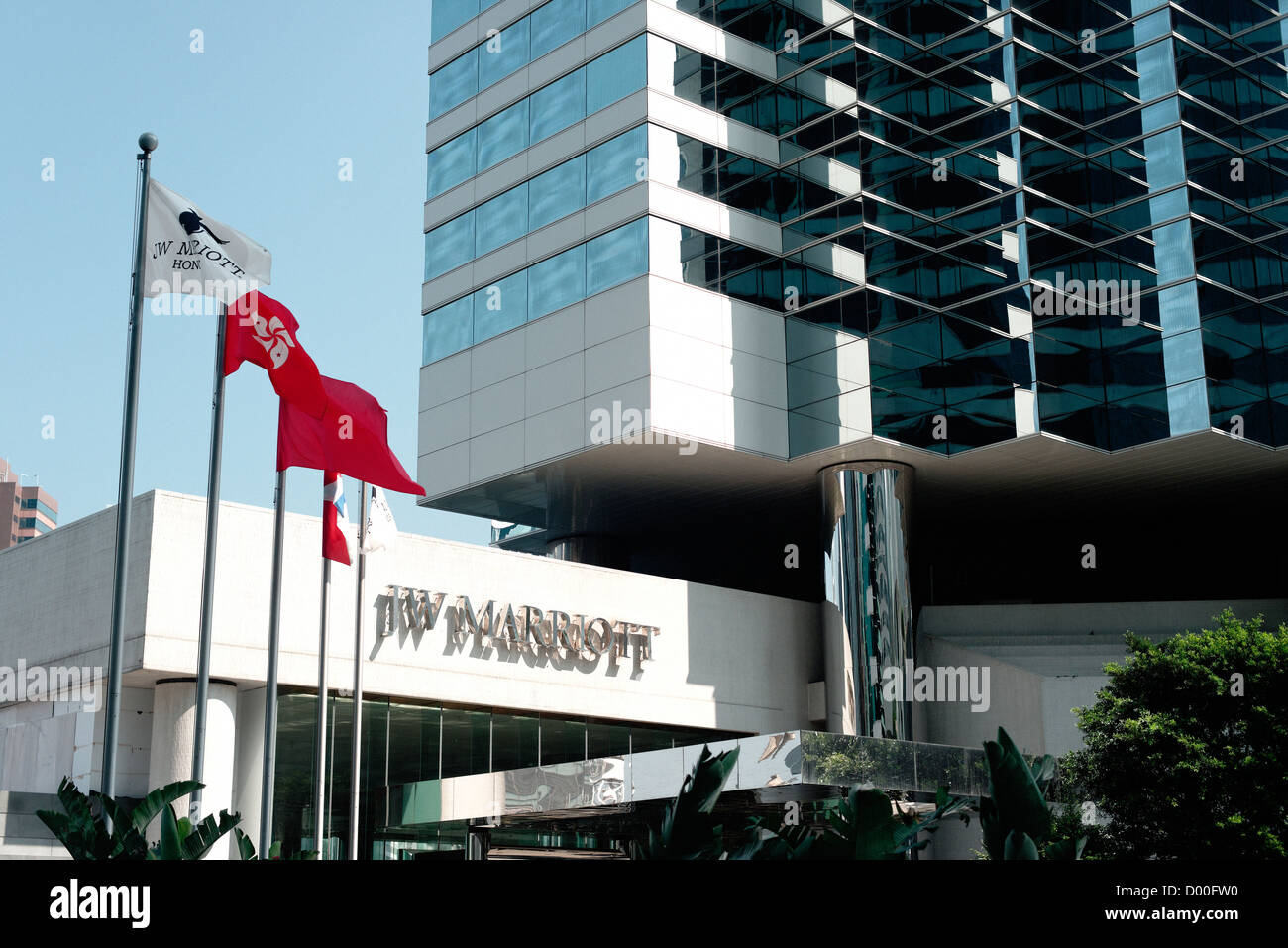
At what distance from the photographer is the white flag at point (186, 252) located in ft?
61.9

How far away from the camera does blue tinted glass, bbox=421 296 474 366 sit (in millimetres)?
42594

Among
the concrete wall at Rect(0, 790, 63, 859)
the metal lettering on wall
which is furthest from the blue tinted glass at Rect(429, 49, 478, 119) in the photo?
the concrete wall at Rect(0, 790, 63, 859)

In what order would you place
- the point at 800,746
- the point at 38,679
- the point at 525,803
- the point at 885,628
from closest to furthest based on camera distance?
1. the point at 800,746
2. the point at 525,803
3. the point at 38,679
4. the point at 885,628

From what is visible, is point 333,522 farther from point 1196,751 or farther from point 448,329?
point 448,329

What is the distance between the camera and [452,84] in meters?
45.7

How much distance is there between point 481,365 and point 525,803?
17703 mm

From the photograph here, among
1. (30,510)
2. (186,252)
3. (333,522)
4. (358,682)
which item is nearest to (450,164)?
(358,682)

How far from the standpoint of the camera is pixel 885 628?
37.1m

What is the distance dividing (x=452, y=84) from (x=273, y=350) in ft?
88.9

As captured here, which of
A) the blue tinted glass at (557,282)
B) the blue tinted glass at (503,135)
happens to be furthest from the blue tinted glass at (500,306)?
the blue tinted glass at (503,135)

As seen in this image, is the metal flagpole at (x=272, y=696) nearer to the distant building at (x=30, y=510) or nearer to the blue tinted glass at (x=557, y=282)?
the blue tinted glass at (x=557, y=282)

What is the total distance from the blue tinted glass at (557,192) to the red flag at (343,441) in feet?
60.9

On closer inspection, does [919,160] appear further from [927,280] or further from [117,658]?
[117,658]

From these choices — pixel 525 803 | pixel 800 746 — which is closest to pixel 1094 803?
pixel 800 746
